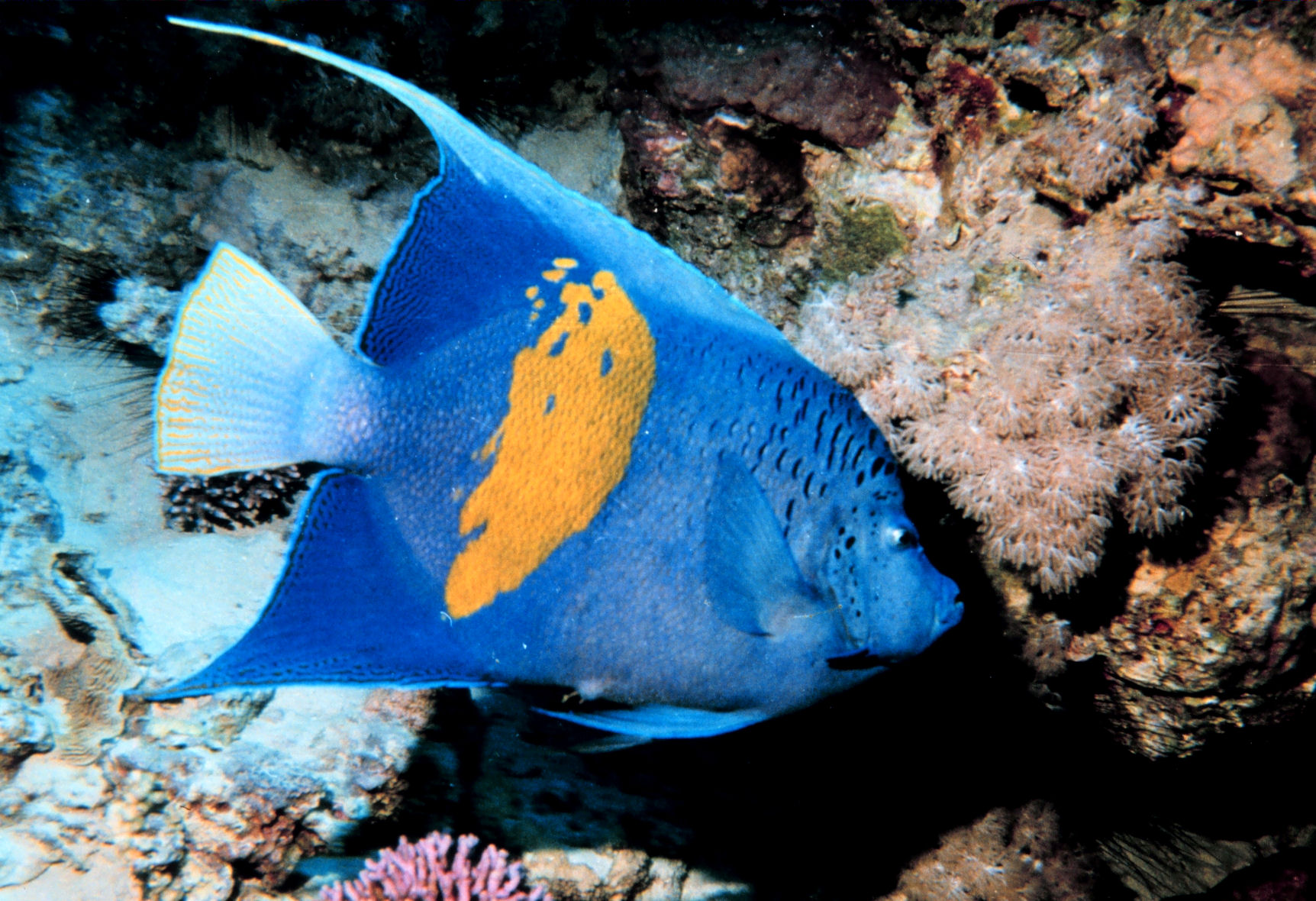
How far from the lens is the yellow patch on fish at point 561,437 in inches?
46.6

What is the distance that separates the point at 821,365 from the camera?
6.30ft

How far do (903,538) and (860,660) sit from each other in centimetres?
26

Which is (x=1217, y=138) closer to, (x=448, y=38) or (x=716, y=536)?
(x=716, y=536)

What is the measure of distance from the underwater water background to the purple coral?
0.15m

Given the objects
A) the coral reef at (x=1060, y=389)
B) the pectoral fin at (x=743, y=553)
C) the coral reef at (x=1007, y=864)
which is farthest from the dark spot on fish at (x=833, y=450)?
the coral reef at (x=1007, y=864)

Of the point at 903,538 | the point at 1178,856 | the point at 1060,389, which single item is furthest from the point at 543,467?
the point at 1178,856

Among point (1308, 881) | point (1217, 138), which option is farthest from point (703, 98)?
point (1308, 881)

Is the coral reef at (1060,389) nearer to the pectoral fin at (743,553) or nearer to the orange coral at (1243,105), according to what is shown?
the orange coral at (1243,105)

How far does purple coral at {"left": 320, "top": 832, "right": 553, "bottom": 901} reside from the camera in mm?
1977

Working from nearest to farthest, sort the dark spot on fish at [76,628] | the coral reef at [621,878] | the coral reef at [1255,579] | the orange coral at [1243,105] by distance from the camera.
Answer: the orange coral at [1243,105]
the coral reef at [1255,579]
the dark spot on fish at [76,628]
the coral reef at [621,878]

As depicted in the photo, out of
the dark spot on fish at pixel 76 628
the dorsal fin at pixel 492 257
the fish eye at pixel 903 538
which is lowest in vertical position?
the dark spot on fish at pixel 76 628

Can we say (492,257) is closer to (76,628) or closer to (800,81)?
(800,81)

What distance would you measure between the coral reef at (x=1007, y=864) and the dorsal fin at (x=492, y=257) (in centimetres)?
267

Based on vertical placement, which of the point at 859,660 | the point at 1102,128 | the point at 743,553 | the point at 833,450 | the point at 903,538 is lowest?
the point at 859,660
